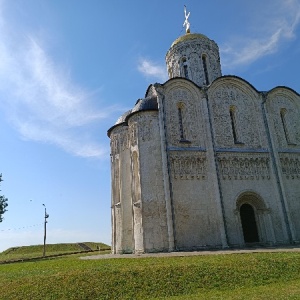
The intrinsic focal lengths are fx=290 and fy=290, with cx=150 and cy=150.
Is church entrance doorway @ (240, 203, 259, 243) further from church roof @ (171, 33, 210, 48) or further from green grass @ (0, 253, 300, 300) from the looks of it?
church roof @ (171, 33, 210, 48)

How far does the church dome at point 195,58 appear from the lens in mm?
20055

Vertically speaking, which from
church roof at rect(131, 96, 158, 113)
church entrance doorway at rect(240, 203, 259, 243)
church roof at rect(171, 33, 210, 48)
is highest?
church roof at rect(171, 33, 210, 48)

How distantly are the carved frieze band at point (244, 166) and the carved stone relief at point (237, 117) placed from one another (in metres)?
0.75

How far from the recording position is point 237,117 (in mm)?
17125

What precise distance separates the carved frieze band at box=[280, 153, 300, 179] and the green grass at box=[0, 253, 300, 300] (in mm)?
8696

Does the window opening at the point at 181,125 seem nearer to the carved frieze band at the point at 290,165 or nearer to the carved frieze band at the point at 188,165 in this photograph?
the carved frieze band at the point at 188,165

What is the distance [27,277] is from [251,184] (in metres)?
11.7

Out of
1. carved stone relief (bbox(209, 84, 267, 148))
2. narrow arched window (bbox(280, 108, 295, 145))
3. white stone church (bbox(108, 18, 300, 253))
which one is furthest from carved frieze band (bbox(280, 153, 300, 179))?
carved stone relief (bbox(209, 84, 267, 148))

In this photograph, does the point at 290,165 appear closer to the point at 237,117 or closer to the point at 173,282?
the point at 237,117

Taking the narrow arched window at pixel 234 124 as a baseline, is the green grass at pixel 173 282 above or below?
below

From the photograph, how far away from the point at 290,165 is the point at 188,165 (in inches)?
246

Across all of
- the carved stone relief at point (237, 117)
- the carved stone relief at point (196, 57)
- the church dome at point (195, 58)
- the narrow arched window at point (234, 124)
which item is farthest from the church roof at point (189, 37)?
the narrow arched window at point (234, 124)

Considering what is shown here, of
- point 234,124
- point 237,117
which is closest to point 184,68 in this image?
point 237,117

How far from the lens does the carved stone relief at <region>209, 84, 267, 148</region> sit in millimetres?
16391
